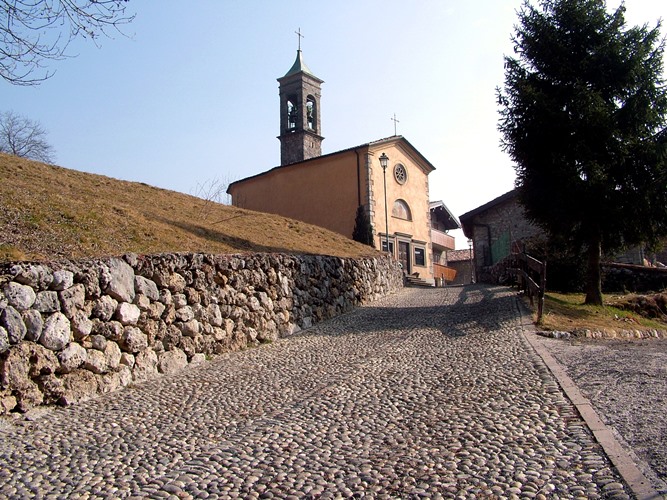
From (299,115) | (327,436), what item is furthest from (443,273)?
(327,436)

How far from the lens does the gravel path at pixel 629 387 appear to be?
4.11 m

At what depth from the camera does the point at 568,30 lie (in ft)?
44.0

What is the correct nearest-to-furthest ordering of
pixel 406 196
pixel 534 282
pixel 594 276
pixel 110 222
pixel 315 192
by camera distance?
1. pixel 110 222
2. pixel 534 282
3. pixel 594 276
4. pixel 315 192
5. pixel 406 196

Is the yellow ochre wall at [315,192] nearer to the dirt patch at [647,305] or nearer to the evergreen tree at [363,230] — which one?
the evergreen tree at [363,230]

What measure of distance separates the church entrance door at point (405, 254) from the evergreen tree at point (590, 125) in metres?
16.5

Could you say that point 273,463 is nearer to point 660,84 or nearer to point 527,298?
point 527,298

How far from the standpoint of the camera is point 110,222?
9555 mm

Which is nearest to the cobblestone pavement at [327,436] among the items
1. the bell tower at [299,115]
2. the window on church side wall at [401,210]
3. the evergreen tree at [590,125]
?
the evergreen tree at [590,125]

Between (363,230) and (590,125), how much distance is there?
14.9 metres

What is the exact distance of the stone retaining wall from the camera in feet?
18.4

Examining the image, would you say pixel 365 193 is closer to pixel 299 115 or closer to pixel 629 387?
pixel 299 115

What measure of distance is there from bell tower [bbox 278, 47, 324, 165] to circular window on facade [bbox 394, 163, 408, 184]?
8913 mm

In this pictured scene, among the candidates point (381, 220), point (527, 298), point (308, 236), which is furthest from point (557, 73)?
point (381, 220)

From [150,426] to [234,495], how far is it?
6.23 feet
